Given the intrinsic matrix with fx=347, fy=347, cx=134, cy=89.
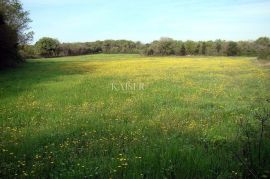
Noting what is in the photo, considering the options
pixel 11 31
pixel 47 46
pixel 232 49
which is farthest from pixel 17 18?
pixel 232 49

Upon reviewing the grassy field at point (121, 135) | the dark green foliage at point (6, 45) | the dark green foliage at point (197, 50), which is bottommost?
the dark green foliage at point (197, 50)

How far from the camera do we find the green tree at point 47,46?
324ft

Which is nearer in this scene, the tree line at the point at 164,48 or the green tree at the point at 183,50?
the tree line at the point at 164,48

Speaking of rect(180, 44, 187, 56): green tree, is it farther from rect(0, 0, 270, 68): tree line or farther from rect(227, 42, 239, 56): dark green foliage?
rect(227, 42, 239, 56): dark green foliage

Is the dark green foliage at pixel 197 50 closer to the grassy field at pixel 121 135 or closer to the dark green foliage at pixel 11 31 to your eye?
the dark green foliage at pixel 11 31

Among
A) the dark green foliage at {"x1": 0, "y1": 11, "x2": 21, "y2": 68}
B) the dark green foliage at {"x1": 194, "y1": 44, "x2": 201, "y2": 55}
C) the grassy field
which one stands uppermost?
the dark green foliage at {"x1": 0, "y1": 11, "x2": 21, "y2": 68}

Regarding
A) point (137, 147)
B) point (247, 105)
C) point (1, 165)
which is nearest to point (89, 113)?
point (137, 147)

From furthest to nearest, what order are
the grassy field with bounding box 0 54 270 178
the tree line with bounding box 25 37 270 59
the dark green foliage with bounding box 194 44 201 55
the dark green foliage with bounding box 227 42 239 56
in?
the dark green foliage with bounding box 194 44 201 55
the dark green foliage with bounding box 227 42 239 56
the tree line with bounding box 25 37 270 59
the grassy field with bounding box 0 54 270 178

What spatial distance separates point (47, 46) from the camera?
99.5 metres

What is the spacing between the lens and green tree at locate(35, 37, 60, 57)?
98.6m

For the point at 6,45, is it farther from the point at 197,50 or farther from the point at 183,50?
the point at 197,50

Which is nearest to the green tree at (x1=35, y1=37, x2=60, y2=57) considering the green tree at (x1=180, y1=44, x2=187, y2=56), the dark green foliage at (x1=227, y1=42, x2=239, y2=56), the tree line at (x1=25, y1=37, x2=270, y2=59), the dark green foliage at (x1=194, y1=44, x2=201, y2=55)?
the tree line at (x1=25, y1=37, x2=270, y2=59)

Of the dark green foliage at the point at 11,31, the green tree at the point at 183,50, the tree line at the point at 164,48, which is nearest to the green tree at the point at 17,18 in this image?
the dark green foliage at the point at 11,31

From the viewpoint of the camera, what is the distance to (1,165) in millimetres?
7211
